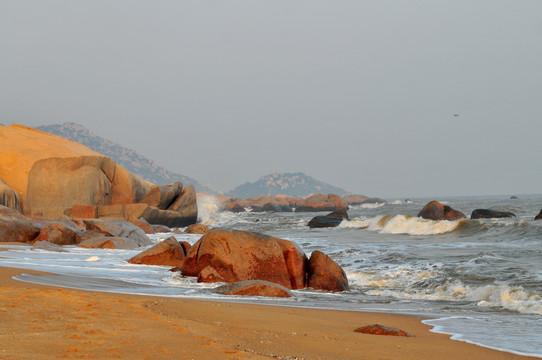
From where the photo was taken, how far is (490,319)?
938 centimetres

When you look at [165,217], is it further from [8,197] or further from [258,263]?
[258,263]

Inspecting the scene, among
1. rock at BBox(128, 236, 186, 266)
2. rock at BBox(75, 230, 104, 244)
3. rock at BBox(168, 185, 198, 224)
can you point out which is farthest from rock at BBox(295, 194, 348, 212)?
rock at BBox(128, 236, 186, 266)

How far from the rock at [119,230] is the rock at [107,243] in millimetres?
2232

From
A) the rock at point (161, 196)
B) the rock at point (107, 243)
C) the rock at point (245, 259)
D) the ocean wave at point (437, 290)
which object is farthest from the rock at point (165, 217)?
the ocean wave at point (437, 290)

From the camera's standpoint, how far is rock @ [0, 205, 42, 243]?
21.5 metres

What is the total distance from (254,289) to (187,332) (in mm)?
5369

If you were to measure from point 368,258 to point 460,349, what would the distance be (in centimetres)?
1199

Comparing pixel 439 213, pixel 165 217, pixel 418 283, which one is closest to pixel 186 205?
pixel 165 217

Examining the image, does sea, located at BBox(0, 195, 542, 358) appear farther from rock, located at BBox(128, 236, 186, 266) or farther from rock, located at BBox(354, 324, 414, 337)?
rock, located at BBox(354, 324, 414, 337)

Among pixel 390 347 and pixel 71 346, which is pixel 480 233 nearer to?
pixel 390 347

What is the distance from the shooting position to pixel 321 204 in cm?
9344

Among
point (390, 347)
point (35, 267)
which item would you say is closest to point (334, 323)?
point (390, 347)

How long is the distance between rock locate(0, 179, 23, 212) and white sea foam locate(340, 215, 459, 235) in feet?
75.0

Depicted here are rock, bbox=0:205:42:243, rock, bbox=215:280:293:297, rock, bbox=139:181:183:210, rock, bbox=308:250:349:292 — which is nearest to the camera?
rock, bbox=215:280:293:297
